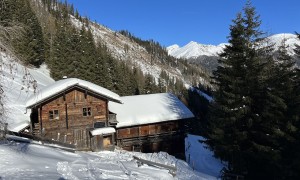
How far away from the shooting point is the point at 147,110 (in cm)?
3822

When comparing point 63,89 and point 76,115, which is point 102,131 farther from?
point 63,89

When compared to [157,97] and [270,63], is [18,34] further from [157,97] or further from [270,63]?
[157,97]

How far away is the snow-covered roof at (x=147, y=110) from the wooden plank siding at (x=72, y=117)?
335 centimetres

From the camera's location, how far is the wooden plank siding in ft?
106

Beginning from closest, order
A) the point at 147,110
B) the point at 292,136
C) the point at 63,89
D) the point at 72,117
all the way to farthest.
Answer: the point at 292,136 < the point at 63,89 < the point at 72,117 < the point at 147,110

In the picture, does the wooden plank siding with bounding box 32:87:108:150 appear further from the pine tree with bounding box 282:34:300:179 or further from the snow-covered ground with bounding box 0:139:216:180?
the pine tree with bounding box 282:34:300:179

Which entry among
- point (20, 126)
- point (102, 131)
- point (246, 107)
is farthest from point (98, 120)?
point (246, 107)

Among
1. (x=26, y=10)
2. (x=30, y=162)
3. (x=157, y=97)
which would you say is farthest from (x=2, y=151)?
(x=26, y=10)

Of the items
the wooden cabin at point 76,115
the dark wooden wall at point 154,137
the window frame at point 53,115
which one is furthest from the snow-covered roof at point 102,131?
the window frame at point 53,115

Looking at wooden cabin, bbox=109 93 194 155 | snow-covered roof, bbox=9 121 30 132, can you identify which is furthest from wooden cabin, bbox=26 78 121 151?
wooden cabin, bbox=109 93 194 155

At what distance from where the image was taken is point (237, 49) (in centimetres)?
3000

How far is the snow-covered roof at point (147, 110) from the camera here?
36.5m

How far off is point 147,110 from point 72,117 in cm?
903

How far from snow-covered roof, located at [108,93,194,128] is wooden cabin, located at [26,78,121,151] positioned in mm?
2921
